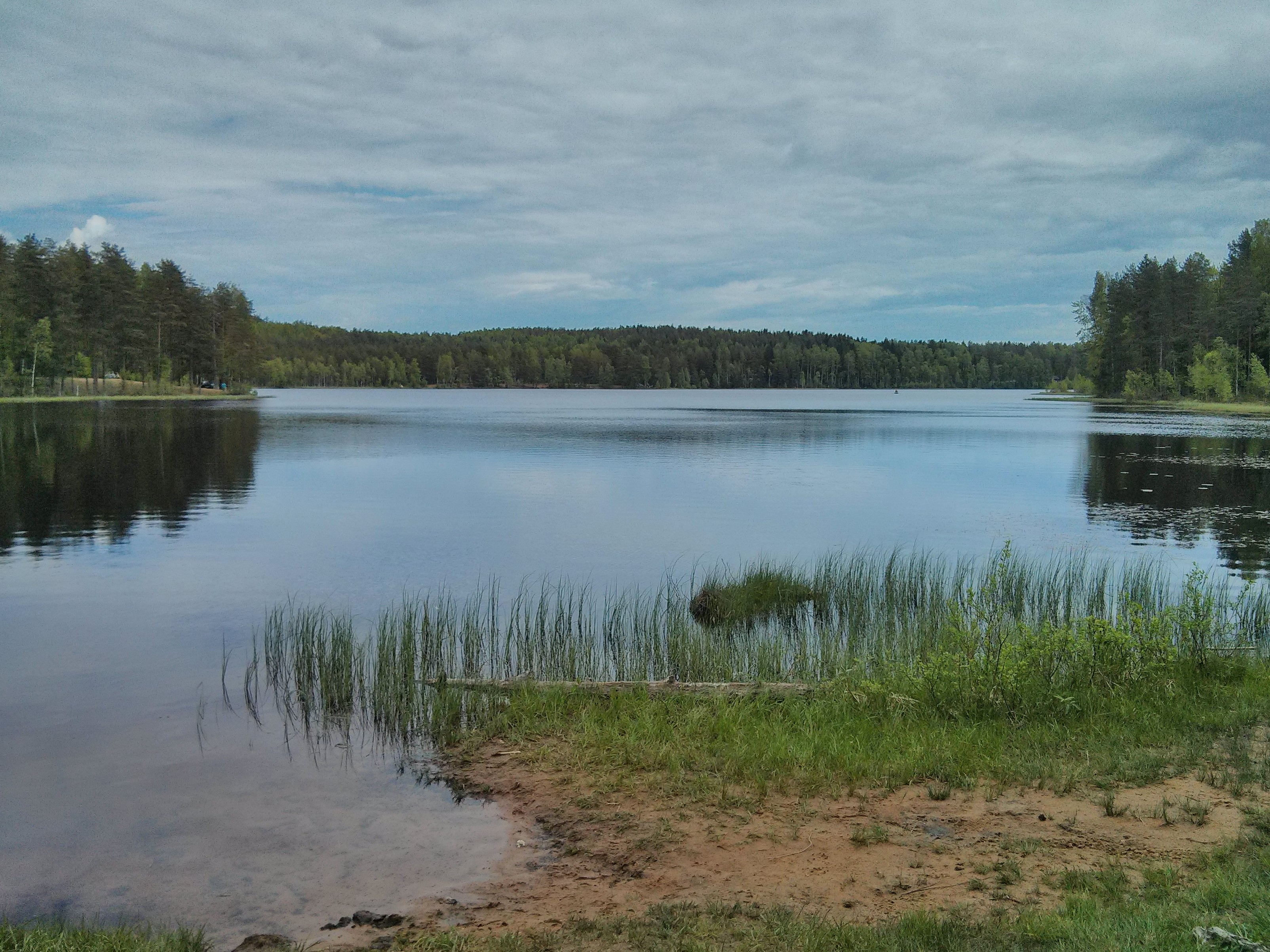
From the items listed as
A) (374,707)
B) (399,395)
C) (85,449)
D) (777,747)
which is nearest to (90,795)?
(374,707)

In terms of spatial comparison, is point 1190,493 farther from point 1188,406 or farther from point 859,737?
point 1188,406

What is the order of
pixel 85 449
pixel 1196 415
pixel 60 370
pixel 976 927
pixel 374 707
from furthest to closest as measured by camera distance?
pixel 60 370 < pixel 1196 415 < pixel 85 449 < pixel 374 707 < pixel 976 927

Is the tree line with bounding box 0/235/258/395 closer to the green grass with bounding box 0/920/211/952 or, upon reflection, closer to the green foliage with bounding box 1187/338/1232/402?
the green grass with bounding box 0/920/211/952

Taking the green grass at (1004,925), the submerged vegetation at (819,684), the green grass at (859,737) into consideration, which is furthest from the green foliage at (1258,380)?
the green grass at (1004,925)

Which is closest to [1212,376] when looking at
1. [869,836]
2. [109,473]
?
[109,473]

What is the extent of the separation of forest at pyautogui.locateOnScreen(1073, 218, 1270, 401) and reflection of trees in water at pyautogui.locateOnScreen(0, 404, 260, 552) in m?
102

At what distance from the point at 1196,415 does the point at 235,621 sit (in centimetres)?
9598

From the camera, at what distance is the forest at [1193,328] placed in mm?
105688

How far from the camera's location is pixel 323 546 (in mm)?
25047

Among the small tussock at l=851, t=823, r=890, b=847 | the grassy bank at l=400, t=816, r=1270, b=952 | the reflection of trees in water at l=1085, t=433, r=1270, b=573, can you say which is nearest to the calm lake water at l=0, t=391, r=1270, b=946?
the reflection of trees in water at l=1085, t=433, r=1270, b=573

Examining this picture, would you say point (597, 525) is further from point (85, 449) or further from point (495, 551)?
point (85, 449)

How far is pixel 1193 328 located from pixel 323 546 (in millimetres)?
116967

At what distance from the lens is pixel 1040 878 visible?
A: 661cm

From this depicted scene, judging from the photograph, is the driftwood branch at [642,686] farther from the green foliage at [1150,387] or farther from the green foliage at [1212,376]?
the green foliage at [1150,387]
